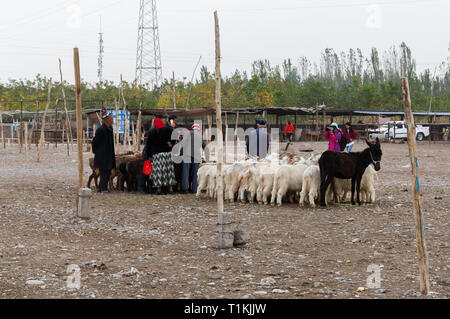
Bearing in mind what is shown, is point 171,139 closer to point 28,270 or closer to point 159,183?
point 159,183

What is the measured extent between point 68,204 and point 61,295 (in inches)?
228

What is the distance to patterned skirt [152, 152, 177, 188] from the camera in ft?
38.9

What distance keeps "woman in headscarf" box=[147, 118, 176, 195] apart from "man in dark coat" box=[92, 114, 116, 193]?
81 centimetres

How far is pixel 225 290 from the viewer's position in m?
5.18

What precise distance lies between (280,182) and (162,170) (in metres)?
2.68

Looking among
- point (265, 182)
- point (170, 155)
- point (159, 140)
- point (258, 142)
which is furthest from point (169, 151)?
point (265, 182)

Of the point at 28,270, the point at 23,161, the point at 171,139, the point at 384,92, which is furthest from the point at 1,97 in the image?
the point at 28,270

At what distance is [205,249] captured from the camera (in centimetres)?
695

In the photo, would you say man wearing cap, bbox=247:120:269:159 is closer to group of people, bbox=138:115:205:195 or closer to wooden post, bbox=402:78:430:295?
group of people, bbox=138:115:205:195

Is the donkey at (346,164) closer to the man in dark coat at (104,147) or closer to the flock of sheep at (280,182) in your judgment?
the flock of sheep at (280,182)

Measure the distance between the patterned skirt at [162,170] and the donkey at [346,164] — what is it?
3.29 metres

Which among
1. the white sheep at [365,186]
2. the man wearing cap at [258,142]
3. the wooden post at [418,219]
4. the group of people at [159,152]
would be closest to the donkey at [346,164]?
the white sheep at [365,186]

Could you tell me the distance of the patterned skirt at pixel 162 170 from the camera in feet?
38.9

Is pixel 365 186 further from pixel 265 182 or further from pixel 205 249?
pixel 205 249
